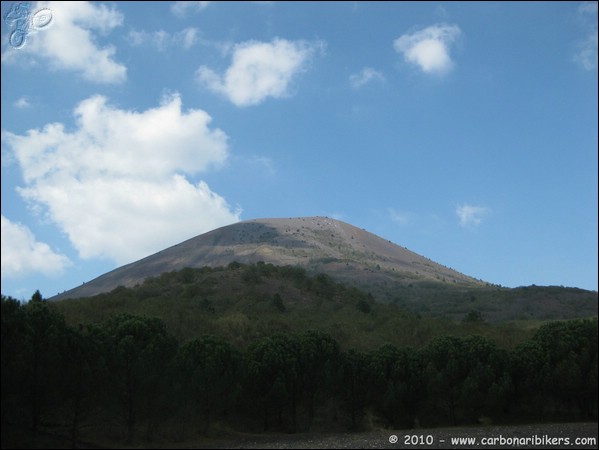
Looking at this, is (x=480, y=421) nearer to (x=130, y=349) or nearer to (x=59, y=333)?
(x=130, y=349)

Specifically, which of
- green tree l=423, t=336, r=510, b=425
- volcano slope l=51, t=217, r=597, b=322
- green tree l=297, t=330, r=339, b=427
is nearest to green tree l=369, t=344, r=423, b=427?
green tree l=423, t=336, r=510, b=425

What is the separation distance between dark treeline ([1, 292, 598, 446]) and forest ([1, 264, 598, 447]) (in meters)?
0.09

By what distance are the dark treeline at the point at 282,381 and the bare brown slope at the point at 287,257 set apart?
79249 millimetres

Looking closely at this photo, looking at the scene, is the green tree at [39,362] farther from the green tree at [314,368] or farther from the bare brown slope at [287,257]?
the bare brown slope at [287,257]

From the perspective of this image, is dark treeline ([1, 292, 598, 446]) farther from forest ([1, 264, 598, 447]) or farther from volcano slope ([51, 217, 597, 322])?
volcano slope ([51, 217, 597, 322])

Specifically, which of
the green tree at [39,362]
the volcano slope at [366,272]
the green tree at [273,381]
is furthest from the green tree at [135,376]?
the volcano slope at [366,272]

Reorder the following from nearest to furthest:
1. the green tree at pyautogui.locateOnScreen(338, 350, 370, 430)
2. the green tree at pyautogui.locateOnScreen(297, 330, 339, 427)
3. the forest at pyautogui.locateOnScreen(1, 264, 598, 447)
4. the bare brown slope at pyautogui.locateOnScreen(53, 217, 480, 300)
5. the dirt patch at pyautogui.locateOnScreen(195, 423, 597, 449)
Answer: the dirt patch at pyautogui.locateOnScreen(195, 423, 597, 449), the forest at pyautogui.locateOnScreen(1, 264, 598, 447), the green tree at pyautogui.locateOnScreen(297, 330, 339, 427), the green tree at pyautogui.locateOnScreen(338, 350, 370, 430), the bare brown slope at pyautogui.locateOnScreen(53, 217, 480, 300)

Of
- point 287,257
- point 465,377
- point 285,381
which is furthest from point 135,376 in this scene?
point 287,257

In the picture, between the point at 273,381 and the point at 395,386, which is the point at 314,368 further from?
the point at 395,386

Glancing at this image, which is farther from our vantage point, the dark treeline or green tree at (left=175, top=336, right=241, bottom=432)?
green tree at (left=175, top=336, right=241, bottom=432)

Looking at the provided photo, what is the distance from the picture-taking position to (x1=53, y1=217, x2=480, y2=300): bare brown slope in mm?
142875

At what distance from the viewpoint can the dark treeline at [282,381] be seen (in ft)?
112

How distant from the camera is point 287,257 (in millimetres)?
152000

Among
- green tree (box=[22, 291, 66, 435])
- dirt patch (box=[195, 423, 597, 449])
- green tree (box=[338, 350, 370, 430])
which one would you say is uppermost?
green tree (box=[22, 291, 66, 435])
